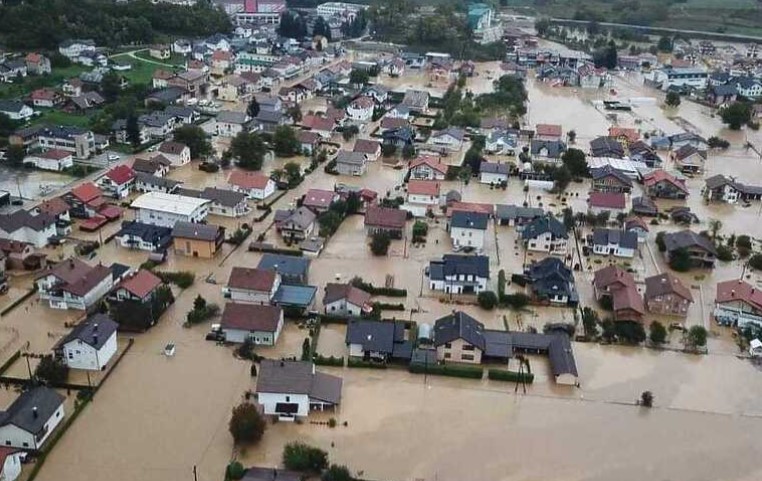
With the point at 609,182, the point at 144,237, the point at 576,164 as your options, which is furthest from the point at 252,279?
the point at 576,164

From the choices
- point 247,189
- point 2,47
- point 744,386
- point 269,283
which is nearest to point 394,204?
point 247,189

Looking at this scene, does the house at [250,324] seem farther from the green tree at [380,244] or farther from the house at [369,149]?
the house at [369,149]

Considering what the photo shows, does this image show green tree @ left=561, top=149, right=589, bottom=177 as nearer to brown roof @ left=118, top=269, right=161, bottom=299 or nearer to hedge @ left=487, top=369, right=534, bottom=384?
hedge @ left=487, top=369, right=534, bottom=384

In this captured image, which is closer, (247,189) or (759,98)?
(247,189)

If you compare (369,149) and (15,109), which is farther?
(15,109)

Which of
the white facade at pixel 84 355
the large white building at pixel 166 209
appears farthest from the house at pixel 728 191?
the white facade at pixel 84 355

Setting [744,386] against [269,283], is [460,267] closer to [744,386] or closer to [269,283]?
[269,283]

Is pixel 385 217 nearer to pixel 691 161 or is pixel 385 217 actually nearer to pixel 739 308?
pixel 739 308
